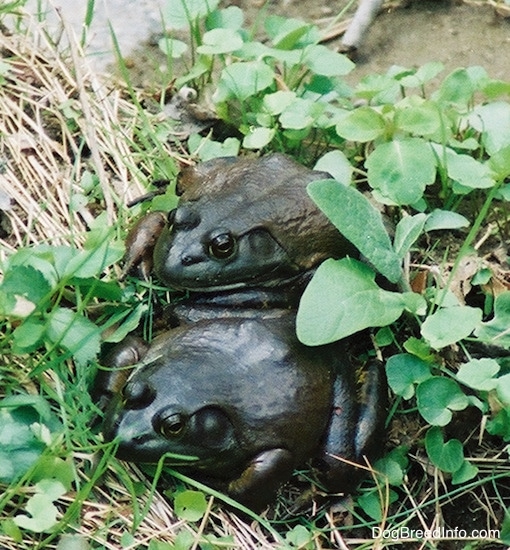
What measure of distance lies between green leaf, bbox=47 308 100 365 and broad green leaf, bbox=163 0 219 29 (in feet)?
5.22

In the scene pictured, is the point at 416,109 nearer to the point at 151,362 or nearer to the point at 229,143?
the point at 229,143

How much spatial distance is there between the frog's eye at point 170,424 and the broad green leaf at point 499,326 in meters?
1.03

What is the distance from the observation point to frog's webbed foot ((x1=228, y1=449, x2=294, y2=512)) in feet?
10.1

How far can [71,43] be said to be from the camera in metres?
4.21

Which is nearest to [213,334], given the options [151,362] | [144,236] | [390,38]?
[151,362]

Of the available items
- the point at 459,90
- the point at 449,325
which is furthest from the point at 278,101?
the point at 449,325

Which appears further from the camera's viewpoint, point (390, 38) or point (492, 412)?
point (390, 38)

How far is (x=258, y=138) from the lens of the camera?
12.8ft

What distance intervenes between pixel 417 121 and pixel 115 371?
1440mm

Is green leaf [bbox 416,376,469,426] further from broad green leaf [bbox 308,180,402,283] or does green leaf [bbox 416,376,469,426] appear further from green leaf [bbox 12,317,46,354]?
green leaf [bbox 12,317,46,354]

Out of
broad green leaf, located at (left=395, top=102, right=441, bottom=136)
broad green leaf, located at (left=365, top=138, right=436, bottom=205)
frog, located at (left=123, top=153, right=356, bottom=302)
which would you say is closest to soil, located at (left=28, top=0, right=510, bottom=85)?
broad green leaf, located at (left=395, top=102, right=441, bottom=136)

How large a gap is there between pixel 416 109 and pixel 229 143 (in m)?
0.77

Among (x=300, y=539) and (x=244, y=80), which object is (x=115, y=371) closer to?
(x=300, y=539)

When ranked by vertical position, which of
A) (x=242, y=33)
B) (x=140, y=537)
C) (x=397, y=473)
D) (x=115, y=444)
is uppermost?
(x=242, y=33)
